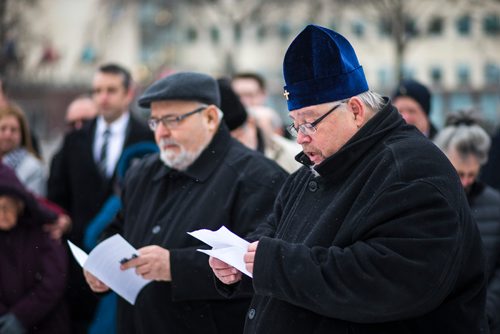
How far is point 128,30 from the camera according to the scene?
52.7m

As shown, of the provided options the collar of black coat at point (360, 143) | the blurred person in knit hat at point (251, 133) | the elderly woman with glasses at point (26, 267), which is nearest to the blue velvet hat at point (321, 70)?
the collar of black coat at point (360, 143)

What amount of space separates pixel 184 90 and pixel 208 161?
1.36 feet

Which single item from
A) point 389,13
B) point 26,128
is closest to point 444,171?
point 26,128

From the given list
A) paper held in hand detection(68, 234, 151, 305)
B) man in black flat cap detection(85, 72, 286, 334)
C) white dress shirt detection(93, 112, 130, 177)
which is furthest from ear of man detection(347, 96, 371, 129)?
white dress shirt detection(93, 112, 130, 177)

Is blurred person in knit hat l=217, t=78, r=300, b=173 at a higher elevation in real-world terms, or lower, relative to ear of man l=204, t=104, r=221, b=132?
lower

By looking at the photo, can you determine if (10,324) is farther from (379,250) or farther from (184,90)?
(379,250)

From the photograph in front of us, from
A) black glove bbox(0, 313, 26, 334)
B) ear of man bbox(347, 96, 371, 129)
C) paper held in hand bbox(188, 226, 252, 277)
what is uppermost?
ear of man bbox(347, 96, 371, 129)

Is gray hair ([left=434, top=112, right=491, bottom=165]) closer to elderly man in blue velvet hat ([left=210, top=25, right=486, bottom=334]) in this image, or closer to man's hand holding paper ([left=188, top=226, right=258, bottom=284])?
elderly man in blue velvet hat ([left=210, top=25, right=486, bottom=334])

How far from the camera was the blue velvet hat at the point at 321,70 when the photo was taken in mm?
3188

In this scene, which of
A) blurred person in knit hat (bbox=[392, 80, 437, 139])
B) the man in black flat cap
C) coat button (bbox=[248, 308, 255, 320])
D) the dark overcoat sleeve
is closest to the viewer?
the dark overcoat sleeve

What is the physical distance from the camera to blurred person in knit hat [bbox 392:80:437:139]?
6.80m

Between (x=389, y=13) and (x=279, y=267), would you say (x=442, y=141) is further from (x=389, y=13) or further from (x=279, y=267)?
(x=389, y=13)

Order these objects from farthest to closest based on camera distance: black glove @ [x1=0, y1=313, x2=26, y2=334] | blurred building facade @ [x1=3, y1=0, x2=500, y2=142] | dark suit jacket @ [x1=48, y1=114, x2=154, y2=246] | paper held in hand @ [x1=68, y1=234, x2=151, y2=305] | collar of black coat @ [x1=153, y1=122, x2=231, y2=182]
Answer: blurred building facade @ [x1=3, y1=0, x2=500, y2=142]
dark suit jacket @ [x1=48, y1=114, x2=154, y2=246]
black glove @ [x1=0, y1=313, x2=26, y2=334]
collar of black coat @ [x1=153, y1=122, x2=231, y2=182]
paper held in hand @ [x1=68, y1=234, x2=151, y2=305]

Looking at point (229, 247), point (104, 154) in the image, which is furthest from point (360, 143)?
point (104, 154)
